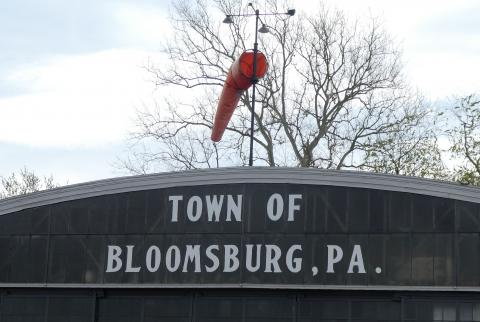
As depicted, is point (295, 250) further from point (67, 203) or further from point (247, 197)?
point (67, 203)

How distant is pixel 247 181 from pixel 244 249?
1.69 metres

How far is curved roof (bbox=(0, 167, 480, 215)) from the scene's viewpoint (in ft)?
79.5

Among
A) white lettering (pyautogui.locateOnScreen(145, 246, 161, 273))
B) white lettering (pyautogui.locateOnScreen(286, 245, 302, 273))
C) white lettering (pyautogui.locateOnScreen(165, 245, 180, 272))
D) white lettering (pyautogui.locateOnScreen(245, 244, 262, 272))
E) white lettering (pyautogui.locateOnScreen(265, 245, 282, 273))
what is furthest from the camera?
white lettering (pyautogui.locateOnScreen(145, 246, 161, 273))

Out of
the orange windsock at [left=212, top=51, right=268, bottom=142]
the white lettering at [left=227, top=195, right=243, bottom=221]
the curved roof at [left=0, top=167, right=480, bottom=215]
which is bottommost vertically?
the white lettering at [left=227, top=195, right=243, bottom=221]

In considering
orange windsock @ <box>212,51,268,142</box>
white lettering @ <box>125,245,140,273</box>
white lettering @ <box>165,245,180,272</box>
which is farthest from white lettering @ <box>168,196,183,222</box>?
orange windsock @ <box>212,51,268,142</box>

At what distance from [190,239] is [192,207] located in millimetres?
812

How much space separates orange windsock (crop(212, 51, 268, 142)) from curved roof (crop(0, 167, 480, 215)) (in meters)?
6.48

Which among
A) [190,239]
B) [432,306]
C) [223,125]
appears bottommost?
[432,306]

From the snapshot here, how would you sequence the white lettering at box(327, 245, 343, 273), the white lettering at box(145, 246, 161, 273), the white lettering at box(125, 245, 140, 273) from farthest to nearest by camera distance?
1. the white lettering at box(125, 245, 140, 273)
2. the white lettering at box(145, 246, 161, 273)
3. the white lettering at box(327, 245, 343, 273)

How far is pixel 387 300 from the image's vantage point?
2453cm

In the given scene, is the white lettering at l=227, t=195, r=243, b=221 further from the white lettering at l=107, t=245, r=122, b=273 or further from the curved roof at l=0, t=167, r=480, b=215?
the white lettering at l=107, t=245, r=122, b=273

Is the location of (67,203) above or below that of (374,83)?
below

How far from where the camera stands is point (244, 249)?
83.9 ft

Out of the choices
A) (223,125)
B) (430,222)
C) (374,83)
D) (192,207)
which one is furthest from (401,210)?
(374,83)
